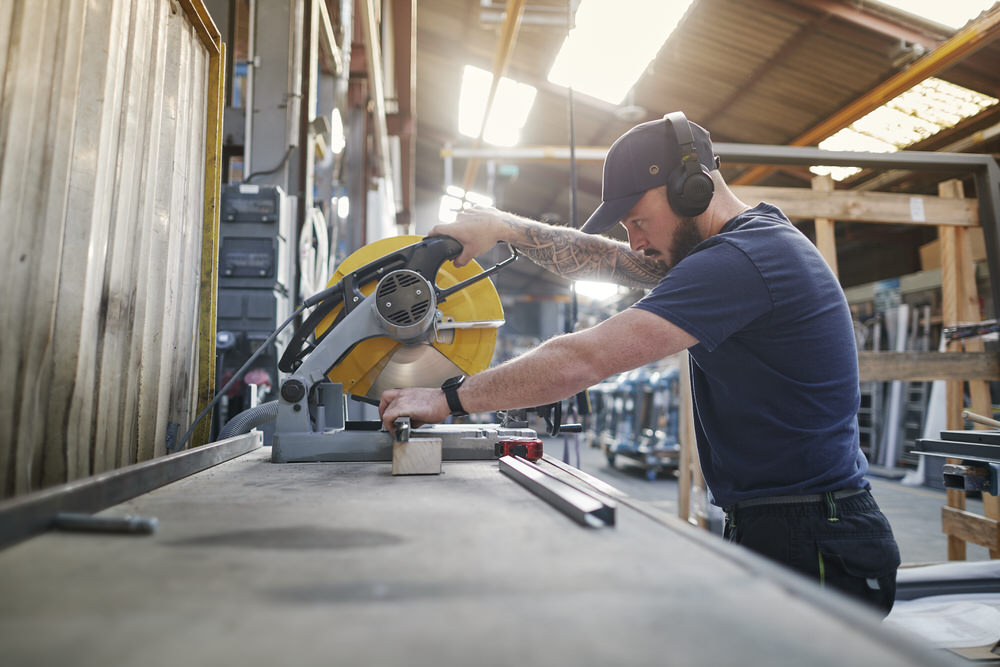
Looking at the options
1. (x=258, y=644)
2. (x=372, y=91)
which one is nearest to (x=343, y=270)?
(x=258, y=644)

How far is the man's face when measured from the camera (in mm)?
1338

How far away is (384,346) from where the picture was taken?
4.45 feet

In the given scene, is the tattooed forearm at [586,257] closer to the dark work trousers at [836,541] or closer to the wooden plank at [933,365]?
the dark work trousers at [836,541]

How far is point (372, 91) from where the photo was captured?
361 cm

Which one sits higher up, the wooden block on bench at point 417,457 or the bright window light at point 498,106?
the bright window light at point 498,106

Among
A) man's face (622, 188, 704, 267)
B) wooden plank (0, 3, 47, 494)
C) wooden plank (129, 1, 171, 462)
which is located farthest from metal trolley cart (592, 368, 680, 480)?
wooden plank (0, 3, 47, 494)

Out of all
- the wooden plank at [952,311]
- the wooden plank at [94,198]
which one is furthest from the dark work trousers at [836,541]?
the wooden plank at [952,311]

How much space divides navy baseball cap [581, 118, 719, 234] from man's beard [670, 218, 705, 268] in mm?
113

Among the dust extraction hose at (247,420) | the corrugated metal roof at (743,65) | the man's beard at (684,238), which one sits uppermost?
the corrugated metal roof at (743,65)

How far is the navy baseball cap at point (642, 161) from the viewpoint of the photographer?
130 cm

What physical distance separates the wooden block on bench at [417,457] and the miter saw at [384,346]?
0.12ft

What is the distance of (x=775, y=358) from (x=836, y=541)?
0.38 m

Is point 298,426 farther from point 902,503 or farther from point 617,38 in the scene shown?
point 902,503

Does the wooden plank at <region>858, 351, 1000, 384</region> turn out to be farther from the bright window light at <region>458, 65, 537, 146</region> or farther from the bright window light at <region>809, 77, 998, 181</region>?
the bright window light at <region>458, 65, 537, 146</region>
